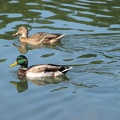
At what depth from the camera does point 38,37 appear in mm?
16891

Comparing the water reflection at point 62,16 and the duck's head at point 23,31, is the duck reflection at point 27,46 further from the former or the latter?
the water reflection at point 62,16

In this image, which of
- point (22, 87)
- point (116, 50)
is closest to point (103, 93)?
point (22, 87)

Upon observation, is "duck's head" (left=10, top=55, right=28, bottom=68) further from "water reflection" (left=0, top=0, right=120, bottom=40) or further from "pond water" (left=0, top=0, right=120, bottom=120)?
"water reflection" (left=0, top=0, right=120, bottom=40)

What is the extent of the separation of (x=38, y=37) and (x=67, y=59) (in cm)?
220

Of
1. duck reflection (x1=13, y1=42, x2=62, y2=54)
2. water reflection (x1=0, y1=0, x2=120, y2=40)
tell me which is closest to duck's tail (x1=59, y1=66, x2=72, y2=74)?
duck reflection (x1=13, y1=42, x2=62, y2=54)

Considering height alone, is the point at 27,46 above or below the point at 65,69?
below

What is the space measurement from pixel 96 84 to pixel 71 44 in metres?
3.71

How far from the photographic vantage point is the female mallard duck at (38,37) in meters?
16.8

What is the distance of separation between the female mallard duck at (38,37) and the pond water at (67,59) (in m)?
0.24

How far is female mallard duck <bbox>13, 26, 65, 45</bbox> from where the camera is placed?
16.8 metres

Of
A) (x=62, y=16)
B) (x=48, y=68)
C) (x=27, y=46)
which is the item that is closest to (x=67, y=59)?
(x=48, y=68)

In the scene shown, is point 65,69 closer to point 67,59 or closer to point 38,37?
point 67,59

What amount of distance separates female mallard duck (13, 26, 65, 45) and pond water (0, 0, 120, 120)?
0.24 meters

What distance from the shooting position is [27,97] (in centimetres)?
1247
